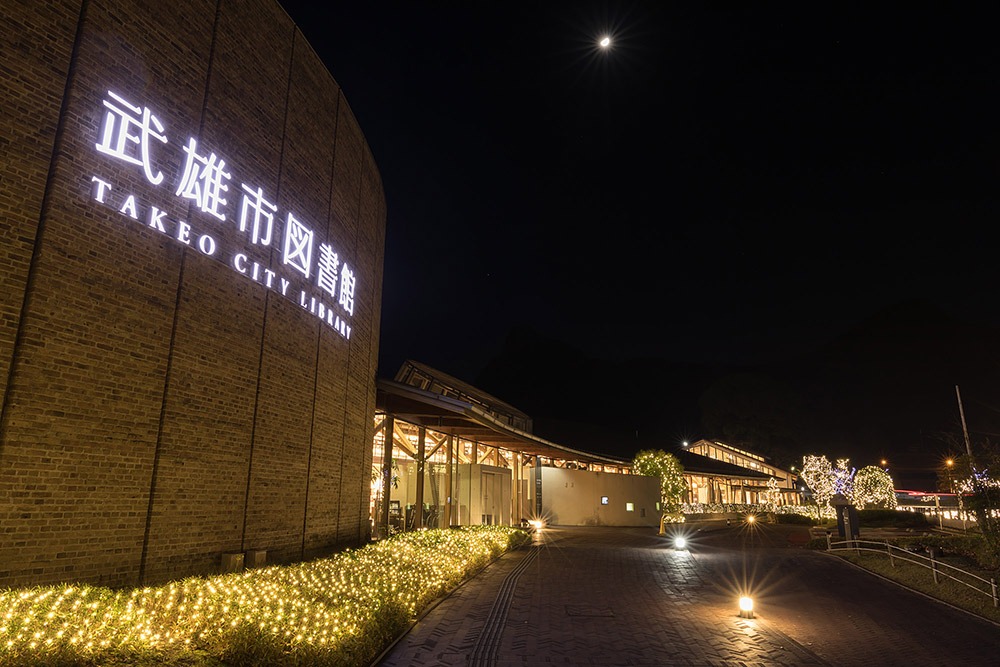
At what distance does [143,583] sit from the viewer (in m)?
7.84

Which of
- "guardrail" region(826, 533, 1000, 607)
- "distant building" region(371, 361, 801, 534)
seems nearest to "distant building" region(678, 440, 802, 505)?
"distant building" region(371, 361, 801, 534)

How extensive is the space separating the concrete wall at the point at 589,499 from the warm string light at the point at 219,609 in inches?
1004

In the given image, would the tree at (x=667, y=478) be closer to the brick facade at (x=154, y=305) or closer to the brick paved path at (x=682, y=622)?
the brick paved path at (x=682, y=622)

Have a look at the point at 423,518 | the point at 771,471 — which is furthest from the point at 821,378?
the point at 423,518

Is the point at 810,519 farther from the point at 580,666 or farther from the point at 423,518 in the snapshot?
the point at 580,666

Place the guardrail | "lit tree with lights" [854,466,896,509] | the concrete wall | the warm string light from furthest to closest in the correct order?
"lit tree with lights" [854,466,896,509] < the concrete wall < the guardrail < the warm string light

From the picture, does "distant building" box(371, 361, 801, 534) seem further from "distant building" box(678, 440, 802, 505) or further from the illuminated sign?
the illuminated sign

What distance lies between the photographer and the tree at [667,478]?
38844 millimetres

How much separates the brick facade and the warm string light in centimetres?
86

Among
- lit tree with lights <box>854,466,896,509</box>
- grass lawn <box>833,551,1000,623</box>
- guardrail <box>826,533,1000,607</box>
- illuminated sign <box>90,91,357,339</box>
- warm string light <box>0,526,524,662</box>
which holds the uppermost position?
illuminated sign <box>90,91,357,339</box>

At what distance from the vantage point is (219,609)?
6.75m

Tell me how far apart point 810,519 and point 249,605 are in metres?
37.9

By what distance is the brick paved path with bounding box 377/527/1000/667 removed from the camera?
7922 mm

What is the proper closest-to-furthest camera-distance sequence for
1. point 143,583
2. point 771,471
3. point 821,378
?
point 143,583
point 771,471
point 821,378
